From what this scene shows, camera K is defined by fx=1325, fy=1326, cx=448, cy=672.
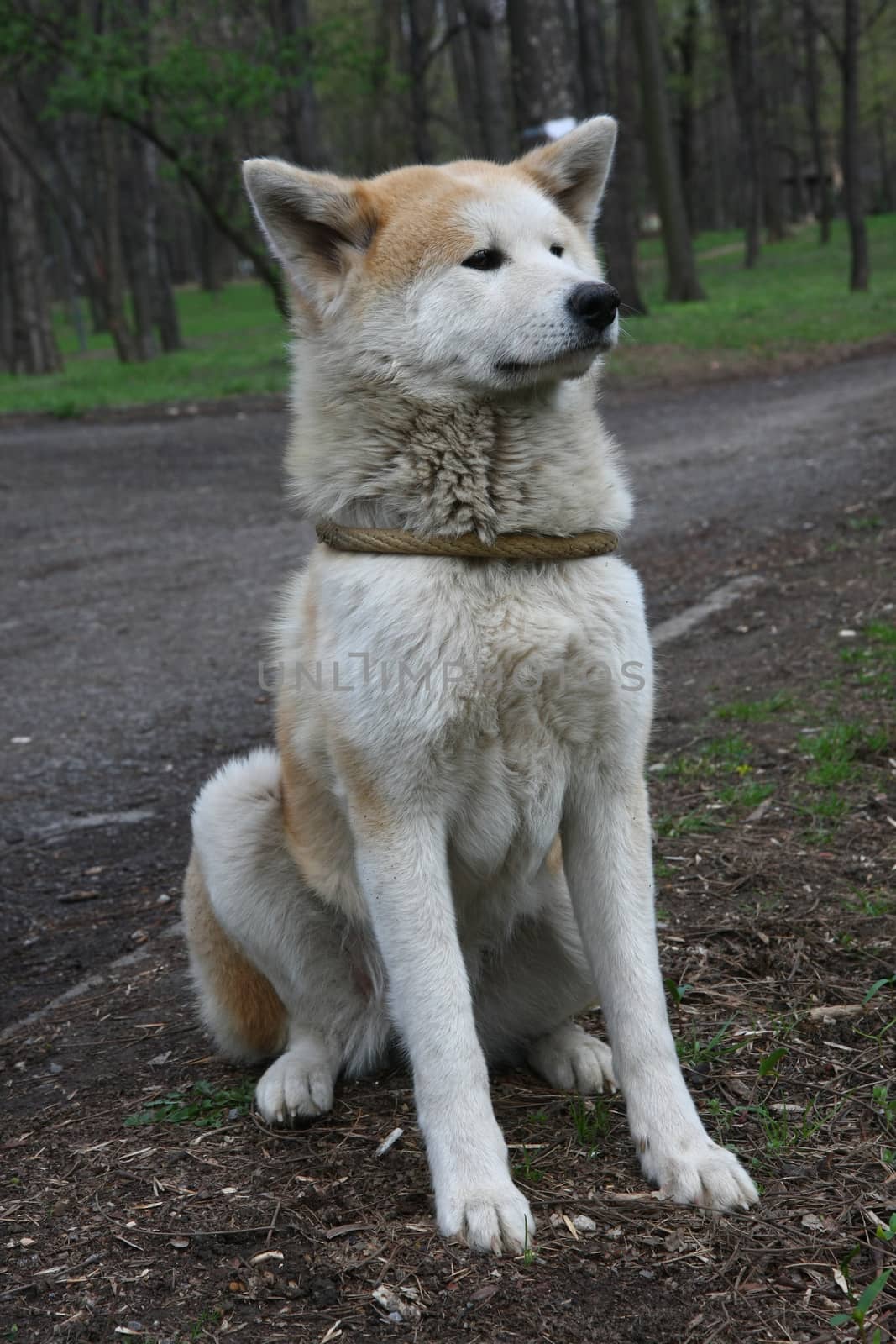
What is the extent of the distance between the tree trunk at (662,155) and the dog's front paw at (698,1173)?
20.5 m

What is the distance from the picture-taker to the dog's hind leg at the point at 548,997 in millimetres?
3039

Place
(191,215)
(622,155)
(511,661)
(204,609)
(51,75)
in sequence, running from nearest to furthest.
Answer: (511,661)
(204,609)
(622,155)
(51,75)
(191,215)

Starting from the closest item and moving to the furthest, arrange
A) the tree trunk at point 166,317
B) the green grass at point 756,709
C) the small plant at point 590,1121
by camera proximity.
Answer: the small plant at point 590,1121
the green grass at point 756,709
the tree trunk at point 166,317

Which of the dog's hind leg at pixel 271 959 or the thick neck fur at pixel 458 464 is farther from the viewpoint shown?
the dog's hind leg at pixel 271 959

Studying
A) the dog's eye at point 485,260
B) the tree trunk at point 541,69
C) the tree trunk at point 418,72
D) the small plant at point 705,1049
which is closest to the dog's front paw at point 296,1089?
the small plant at point 705,1049

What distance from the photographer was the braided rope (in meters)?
2.64

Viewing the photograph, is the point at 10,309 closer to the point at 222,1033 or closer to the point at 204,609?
the point at 204,609

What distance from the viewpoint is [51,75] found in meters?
27.6

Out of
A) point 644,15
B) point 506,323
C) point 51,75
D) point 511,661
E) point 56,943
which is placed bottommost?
point 56,943

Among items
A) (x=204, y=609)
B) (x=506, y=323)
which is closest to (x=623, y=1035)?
(x=506, y=323)

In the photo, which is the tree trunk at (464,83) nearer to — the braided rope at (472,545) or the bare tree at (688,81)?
the bare tree at (688,81)

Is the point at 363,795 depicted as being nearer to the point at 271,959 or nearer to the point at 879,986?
the point at 271,959

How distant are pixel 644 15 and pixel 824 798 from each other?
19.0m

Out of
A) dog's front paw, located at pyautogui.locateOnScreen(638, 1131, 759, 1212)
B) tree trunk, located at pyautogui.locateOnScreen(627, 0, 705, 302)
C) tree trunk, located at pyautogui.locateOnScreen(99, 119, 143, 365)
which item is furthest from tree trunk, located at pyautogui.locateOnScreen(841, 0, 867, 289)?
dog's front paw, located at pyautogui.locateOnScreen(638, 1131, 759, 1212)
